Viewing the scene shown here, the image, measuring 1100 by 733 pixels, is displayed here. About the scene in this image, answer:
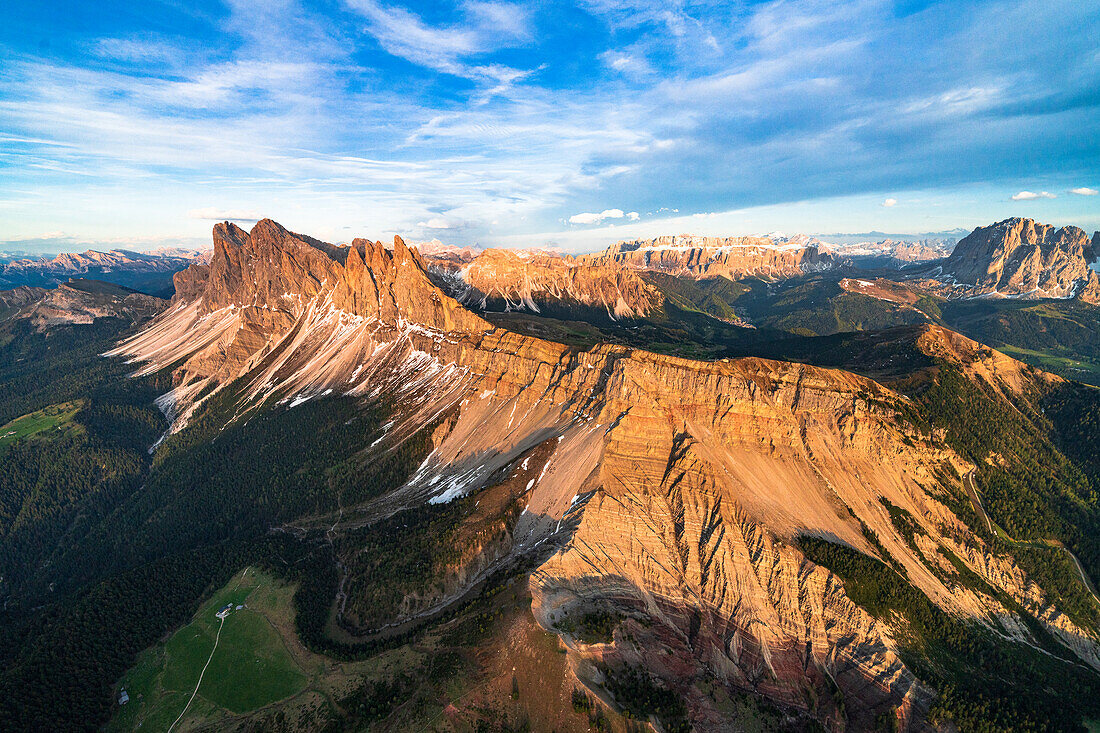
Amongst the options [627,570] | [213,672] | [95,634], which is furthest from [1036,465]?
[95,634]

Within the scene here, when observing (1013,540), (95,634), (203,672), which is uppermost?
(1013,540)

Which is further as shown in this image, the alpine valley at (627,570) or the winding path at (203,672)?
the winding path at (203,672)

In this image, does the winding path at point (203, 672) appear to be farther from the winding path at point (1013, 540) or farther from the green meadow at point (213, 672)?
the winding path at point (1013, 540)

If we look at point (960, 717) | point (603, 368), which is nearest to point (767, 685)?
point (960, 717)

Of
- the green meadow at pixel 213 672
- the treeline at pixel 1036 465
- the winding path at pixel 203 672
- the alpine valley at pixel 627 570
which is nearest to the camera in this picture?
the alpine valley at pixel 627 570

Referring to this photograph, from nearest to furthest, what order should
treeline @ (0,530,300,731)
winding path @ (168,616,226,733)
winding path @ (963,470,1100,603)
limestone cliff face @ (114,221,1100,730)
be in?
limestone cliff face @ (114,221,1100,730) → treeline @ (0,530,300,731) → winding path @ (168,616,226,733) → winding path @ (963,470,1100,603)

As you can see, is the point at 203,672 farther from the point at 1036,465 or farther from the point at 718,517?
the point at 1036,465

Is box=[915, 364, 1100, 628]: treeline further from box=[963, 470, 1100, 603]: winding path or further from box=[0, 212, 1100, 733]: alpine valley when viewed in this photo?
box=[963, 470, 1100, 603]: winding path

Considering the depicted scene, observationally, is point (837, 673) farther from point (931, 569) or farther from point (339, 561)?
point (339, 561)

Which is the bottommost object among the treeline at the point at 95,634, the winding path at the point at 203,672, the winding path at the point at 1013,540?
the winding path at the point at 203,672

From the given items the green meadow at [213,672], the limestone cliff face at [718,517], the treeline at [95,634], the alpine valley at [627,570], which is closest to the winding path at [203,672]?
the green meadow at [213,672]

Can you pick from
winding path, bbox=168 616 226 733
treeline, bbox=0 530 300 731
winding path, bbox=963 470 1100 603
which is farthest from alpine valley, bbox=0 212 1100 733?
winding path, bbox=963 470 1100 603
